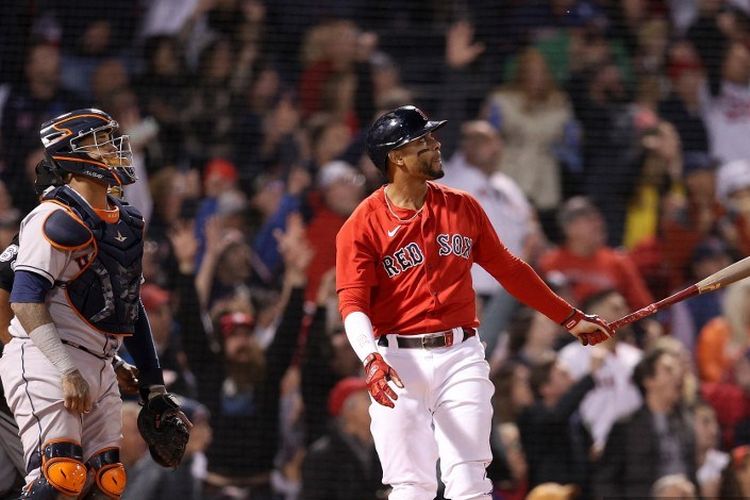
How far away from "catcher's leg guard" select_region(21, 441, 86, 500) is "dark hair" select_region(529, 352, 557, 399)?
4.26m

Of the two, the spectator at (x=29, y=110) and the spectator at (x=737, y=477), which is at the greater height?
the spectator at (x=29, y=110)

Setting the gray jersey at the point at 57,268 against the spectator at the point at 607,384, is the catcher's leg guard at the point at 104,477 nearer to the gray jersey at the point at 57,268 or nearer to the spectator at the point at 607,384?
the gray jersey at the point at 57,268

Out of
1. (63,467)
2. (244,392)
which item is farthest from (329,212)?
(63,467)

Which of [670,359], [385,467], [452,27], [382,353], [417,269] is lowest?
[670,359]

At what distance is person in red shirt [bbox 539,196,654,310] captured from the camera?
8.95m

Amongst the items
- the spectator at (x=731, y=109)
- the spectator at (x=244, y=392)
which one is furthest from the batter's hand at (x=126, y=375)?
the spectator at (x=731, y=109)

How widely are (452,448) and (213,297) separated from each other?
398 cm

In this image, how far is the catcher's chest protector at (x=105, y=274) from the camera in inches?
187

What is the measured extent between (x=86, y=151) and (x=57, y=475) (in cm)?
120

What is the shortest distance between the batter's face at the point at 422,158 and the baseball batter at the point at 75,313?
1.07 m

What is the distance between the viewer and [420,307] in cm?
506

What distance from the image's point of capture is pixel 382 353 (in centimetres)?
508

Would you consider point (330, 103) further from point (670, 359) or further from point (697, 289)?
point (697, 289)

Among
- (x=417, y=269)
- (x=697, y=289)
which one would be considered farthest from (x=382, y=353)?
(x=697, y=289)
